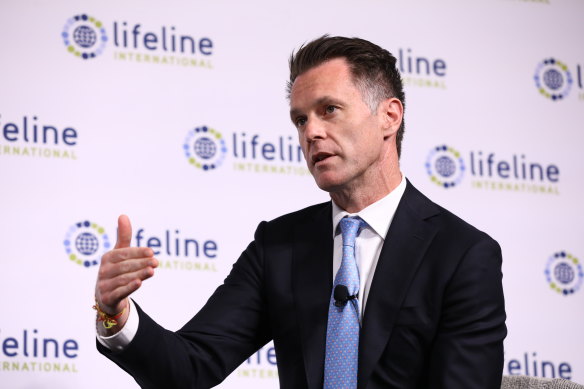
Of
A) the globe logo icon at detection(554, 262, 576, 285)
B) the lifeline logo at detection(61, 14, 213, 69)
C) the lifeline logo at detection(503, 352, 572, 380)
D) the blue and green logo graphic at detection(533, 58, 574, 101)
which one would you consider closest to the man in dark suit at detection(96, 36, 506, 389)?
the lifeline logo at detection(61, 14, 213, 69)

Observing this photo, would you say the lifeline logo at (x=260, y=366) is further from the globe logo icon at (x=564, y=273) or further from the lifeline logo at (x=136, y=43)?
the globe logo icon at (x=564, y=273)

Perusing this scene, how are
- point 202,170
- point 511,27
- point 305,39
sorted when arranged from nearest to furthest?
point 202,170, point 305,39, point 511,27

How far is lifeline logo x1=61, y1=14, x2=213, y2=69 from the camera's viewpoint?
355cm

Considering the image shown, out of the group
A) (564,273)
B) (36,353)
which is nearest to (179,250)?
(36,353)

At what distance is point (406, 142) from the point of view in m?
4.02

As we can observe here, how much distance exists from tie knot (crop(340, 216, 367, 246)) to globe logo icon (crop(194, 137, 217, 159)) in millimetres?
1292

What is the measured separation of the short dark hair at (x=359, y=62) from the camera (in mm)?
2572

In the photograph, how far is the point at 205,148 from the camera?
3.62 m

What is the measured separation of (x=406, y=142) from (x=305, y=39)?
2.08ft

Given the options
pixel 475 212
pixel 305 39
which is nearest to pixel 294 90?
pixel 305 39

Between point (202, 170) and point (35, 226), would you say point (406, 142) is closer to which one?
point (202, 170)

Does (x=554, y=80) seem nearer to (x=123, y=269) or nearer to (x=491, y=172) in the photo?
(x=491, y=172)

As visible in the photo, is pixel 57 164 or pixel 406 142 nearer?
pixel 57 164

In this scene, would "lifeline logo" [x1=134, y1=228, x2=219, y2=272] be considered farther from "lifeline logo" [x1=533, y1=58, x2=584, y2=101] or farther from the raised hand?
"lifeline logo" [x1=533, y1=58, x2=584, y2=101]
